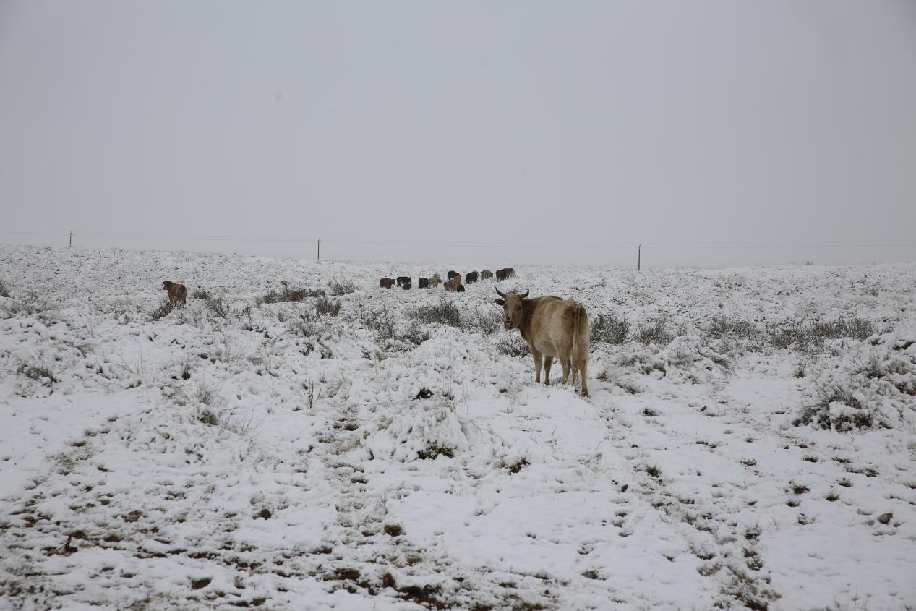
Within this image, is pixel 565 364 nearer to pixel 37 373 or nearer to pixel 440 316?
pixel 440 316

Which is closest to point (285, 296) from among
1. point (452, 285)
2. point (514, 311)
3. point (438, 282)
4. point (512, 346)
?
point (452, 285)

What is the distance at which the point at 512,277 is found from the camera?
25.8 m

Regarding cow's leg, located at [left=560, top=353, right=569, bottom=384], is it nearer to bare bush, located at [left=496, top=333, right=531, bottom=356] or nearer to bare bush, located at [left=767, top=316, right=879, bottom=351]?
bare bush, located at [left=496, top=333, right=531, bottom=356]

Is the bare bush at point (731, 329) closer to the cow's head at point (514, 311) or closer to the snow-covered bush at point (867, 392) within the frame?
the snow-covered bush at point (867, 392)

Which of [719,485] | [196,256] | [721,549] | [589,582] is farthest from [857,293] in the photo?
[196,256]

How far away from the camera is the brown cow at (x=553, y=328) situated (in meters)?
8.62

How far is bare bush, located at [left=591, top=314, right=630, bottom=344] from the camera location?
12.9 meters

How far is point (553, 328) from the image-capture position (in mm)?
8992

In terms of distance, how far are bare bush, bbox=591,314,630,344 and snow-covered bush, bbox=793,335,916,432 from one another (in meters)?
4.92

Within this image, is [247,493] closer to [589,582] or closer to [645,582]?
[589,582]

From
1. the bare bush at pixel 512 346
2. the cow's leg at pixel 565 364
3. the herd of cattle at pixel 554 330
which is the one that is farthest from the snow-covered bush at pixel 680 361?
the bare bush at pixel 512 346

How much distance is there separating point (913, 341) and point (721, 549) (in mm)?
7312

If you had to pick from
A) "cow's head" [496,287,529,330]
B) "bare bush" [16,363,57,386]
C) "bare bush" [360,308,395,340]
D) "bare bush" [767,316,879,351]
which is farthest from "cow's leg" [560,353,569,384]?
"bare bush" [16,363,57,386]

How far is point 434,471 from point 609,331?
925cm
